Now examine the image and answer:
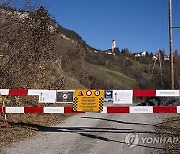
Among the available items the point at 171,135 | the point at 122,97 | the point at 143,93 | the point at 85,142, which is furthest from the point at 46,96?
the point at 171,135

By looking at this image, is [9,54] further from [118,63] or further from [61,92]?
[118,63]

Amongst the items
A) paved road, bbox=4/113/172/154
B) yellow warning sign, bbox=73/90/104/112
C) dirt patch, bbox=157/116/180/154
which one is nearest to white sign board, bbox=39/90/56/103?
yellow warning sign, bbox=73/90/104/112

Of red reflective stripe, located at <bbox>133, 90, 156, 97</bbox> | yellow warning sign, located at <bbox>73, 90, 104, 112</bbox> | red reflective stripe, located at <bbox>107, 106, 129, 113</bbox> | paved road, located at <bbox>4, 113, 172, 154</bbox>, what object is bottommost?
paved road, located at <bbox>4, 113, 172, 154</bbox>

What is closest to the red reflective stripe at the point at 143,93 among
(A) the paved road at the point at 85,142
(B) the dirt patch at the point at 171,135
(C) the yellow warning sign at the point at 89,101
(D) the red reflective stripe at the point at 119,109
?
(D) the red reflective stripe at the point at 119,109

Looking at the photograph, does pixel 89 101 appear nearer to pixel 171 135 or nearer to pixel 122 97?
pixel 122 97

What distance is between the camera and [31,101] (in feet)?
53.9

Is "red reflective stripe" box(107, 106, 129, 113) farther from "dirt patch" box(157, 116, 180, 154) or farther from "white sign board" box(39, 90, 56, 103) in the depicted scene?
"white sign board" box(39, 90, 56, 103)

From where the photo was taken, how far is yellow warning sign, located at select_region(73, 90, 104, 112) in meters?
10.2

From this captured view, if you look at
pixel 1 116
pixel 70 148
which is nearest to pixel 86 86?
pixel 1 116

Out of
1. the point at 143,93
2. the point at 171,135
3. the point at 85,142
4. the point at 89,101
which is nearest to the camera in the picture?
the point at 85,142

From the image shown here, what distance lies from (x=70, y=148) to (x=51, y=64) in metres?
11.8

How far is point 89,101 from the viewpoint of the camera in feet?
33.6

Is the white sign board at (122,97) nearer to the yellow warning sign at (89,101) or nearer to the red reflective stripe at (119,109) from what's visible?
the red reflective stripe at (119,109)

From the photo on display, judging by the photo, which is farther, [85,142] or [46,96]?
[46,96]
